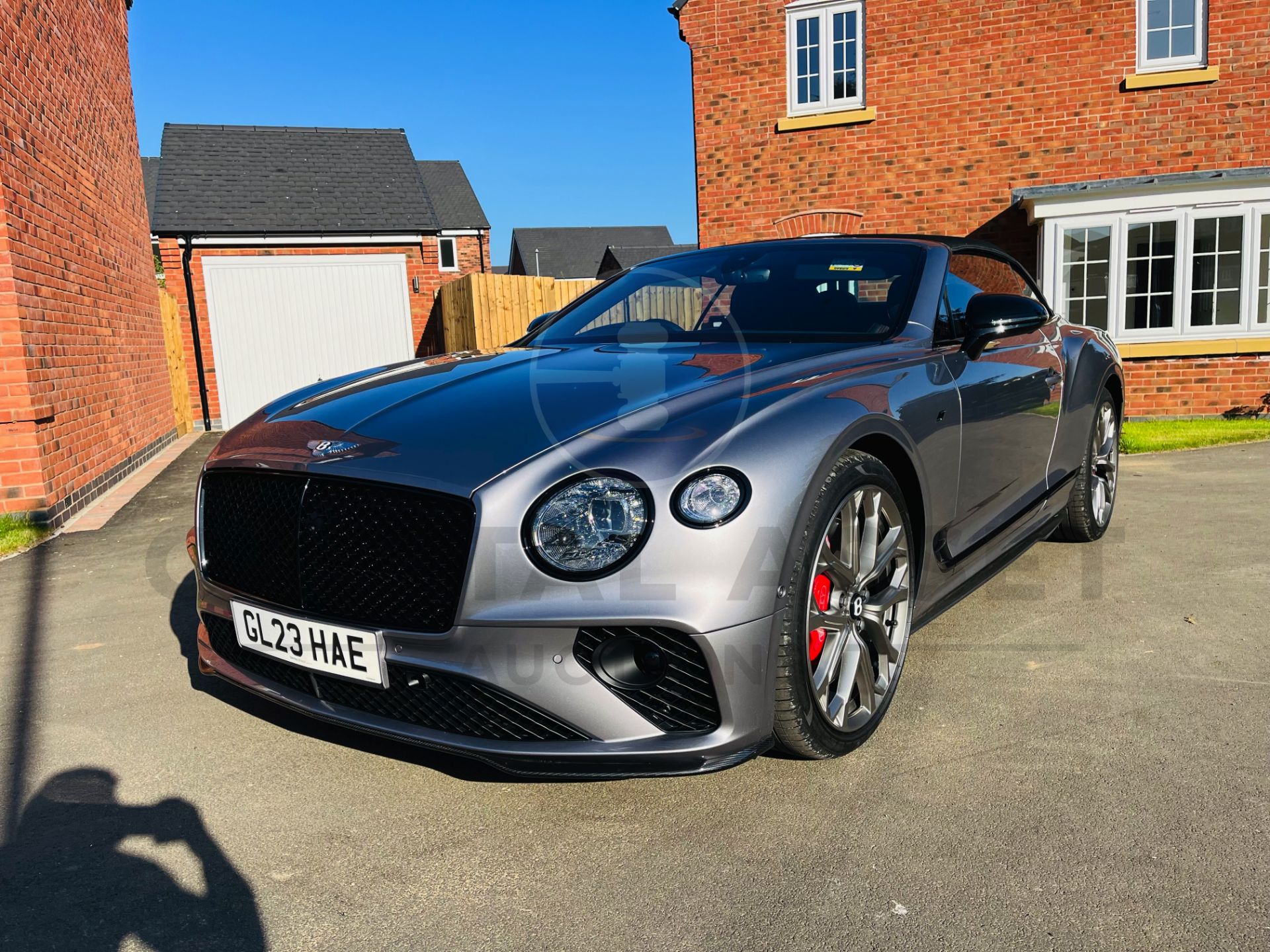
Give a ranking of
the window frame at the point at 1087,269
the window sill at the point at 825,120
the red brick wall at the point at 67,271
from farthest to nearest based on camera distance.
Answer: the window sill at the point at 825,120, the window frame at the point at 1087,269, the red brick wall at the point at 67,271

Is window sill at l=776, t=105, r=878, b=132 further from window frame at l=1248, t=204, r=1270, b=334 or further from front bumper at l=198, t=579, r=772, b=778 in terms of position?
front bumper at l=198, t=579, r=772, b=778

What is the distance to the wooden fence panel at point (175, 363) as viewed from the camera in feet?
42.9

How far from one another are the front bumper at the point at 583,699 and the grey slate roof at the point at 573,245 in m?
60.5

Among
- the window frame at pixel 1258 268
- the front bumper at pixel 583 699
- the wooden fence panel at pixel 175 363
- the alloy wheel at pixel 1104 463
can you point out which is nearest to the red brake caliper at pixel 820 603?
the front bumper at pixel 583 699

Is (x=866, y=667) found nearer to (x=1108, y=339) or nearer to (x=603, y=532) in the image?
(x=603, y=532)

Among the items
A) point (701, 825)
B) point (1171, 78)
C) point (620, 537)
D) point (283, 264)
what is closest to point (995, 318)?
point (620, 537)

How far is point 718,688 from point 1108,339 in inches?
159

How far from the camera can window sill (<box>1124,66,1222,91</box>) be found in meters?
11.1

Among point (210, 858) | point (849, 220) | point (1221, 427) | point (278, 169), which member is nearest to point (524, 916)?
point (210, 858)

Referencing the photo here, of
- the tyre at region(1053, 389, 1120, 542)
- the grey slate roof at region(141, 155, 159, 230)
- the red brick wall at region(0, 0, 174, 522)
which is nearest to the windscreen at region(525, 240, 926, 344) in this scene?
the tyre at region(1053, 389, 1120, 542)

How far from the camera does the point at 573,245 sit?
65438mm

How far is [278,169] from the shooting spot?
19453 mm

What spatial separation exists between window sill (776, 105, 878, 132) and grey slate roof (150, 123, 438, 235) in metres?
7.90

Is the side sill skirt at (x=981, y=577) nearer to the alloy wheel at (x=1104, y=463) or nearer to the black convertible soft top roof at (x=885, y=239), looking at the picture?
the alloy wheel at (x=1104, y=463)
